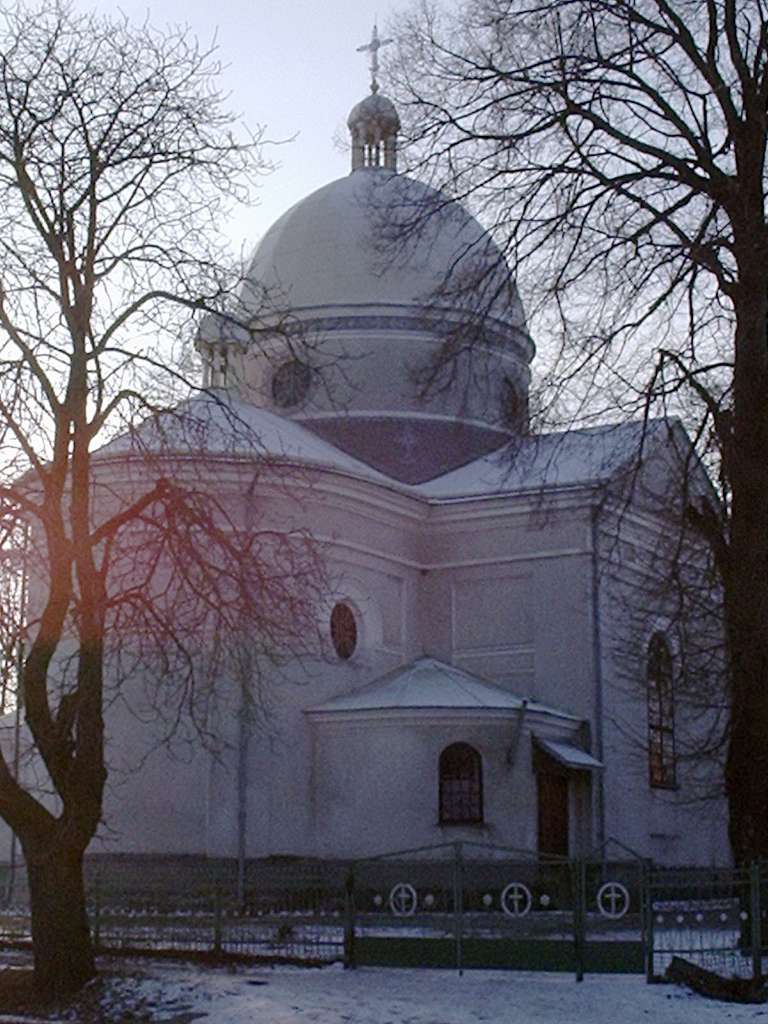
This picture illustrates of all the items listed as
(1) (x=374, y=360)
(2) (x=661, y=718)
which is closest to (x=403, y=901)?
(2) (x=661, y=718)

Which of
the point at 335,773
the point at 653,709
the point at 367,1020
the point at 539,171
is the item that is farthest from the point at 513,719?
the point at 367,1020

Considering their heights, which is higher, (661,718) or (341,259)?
(341,259)

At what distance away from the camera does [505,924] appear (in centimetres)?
1645

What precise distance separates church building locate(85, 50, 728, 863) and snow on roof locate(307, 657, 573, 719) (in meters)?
0.06

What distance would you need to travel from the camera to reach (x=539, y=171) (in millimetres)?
17234

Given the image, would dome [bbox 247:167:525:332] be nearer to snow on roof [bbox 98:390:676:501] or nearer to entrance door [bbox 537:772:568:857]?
snow on roof [bbox 98:390:676:501]

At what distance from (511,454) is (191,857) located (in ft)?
39.6

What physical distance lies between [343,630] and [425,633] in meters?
2.35

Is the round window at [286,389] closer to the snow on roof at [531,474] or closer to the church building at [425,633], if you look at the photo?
the church building at [425,633]

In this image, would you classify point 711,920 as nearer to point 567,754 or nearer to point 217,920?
point 217,920

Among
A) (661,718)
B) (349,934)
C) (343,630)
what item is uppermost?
(343,630)

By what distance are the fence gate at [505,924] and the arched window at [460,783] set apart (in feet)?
32.8

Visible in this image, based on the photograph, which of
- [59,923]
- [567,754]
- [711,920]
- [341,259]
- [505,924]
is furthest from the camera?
[341,259]

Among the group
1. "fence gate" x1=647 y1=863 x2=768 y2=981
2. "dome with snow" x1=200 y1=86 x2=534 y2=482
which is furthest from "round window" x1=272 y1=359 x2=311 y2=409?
"fence gate" x1=647 y1=863 x2=768 y2=981
